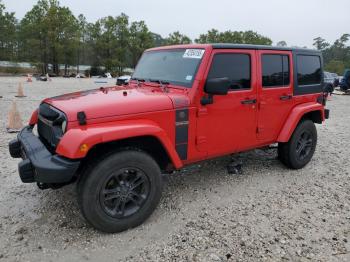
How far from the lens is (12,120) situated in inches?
295

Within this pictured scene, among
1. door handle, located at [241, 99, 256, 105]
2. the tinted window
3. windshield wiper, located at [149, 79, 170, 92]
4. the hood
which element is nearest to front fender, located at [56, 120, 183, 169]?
the hood

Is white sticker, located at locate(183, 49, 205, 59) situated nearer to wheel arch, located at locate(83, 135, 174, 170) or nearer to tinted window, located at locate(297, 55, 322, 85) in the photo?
wheel arch, located at locate(83, 135, 174, 170)

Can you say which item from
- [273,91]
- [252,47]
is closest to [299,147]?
[273,91]

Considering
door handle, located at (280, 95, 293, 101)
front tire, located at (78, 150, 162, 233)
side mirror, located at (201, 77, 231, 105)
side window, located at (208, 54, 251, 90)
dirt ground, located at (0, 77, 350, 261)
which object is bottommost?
dirt ground, located at (0, 77, 350, 261)

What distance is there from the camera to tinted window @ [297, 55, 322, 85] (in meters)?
5.29

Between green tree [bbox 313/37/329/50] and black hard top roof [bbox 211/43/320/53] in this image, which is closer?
black hard top roof [bbox 211/43/320/53]

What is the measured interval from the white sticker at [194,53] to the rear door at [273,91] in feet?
3.29

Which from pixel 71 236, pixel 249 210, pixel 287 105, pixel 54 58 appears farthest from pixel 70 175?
pixel 54 58

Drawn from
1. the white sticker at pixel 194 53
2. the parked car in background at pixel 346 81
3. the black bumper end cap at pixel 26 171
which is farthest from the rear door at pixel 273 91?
the parked car in background at pixel 346 81

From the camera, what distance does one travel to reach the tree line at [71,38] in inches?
1806

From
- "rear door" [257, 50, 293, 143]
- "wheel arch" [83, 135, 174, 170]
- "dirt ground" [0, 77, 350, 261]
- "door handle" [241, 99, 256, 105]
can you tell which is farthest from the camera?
"rear door" [257, 50, 293, 143]

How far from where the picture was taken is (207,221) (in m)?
3.80

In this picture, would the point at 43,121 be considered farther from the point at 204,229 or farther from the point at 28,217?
the point at 204,229

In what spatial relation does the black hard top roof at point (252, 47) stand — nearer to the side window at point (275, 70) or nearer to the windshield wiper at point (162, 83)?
the side window at point (275, 70)
